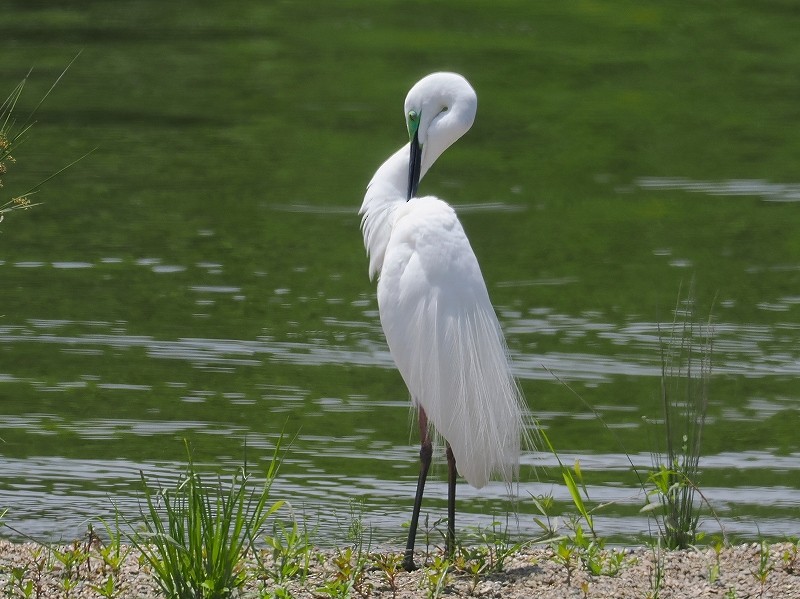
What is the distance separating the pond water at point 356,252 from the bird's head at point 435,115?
3.65ft

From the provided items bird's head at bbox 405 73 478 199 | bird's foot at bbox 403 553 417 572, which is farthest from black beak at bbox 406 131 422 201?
bird's foot at bbox 403 553 417 572

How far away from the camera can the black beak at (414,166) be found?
5227mm

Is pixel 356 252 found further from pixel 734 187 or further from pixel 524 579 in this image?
pixel 524 579

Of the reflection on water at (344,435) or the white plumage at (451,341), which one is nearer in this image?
the white plumage at (451,341)

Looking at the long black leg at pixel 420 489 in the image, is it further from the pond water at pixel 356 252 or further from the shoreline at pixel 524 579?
the pond water at pixel 356 252

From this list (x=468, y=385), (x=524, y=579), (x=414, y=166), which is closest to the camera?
(x=524, y=579)

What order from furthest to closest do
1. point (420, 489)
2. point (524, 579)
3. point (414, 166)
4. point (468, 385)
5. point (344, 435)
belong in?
point (344, 435), point (414, 166), point (420, 489), point (468, 385), point (524, 579)

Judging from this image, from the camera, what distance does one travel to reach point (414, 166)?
5.24 meters

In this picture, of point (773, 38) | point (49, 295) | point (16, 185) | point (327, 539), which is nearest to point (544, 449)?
point (327, 539)

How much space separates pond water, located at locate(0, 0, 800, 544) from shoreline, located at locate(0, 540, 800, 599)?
1.60 feet

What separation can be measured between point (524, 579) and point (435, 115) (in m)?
1.80

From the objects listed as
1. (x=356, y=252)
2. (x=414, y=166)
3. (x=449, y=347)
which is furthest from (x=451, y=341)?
(x=356, y=252)

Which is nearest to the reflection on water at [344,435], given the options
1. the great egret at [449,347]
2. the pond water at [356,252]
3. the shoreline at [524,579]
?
the pond water at [356,252]

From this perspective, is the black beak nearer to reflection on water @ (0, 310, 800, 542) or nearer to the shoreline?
reflection on water @ (0, 310, 800, 542)
